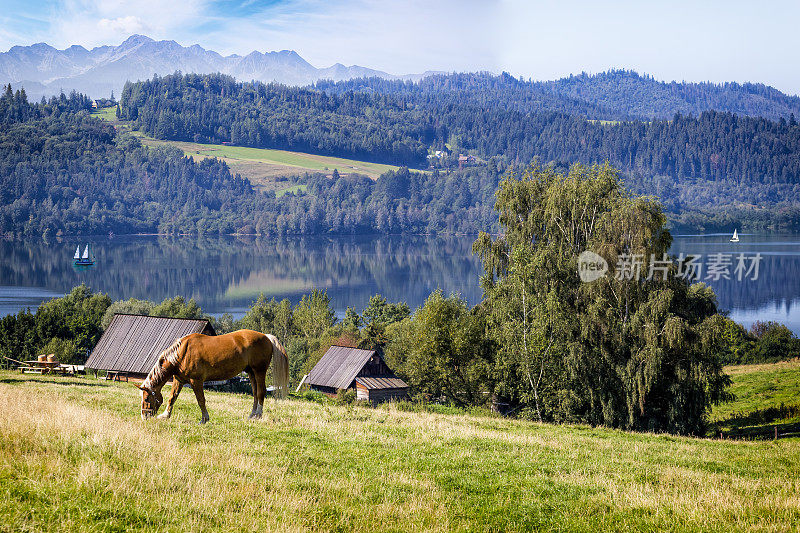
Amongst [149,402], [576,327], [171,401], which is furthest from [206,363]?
[576,327]

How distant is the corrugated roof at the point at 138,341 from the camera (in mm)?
36438

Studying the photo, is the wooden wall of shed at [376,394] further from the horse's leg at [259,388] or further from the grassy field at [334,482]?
the grassy field at [334,482]

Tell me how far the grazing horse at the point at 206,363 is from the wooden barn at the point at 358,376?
30.2 m

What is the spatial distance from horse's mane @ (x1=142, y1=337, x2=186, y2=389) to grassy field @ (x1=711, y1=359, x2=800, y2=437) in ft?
89.6

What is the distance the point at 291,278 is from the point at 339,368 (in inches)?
4075

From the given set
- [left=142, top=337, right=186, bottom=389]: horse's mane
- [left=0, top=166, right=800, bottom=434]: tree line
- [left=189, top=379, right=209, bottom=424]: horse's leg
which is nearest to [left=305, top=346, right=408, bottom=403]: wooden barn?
[left=0, top=166, right=800, bottom=434]: tree line

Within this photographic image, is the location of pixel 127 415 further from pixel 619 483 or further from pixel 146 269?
pixel 146 269

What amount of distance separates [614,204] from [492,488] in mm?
24741

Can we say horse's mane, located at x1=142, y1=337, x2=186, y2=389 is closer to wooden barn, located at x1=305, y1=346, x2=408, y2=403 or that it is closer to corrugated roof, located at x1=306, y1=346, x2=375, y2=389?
wooden barn, located at x1=305, y1=346, x2=408, y2=403

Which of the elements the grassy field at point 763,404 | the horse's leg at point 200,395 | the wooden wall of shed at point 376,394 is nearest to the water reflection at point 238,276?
the grassy field at point 763,404

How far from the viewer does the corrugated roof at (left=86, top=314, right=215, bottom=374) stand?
1435 inches

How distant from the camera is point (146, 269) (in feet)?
525

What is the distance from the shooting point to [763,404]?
40781 millimetres

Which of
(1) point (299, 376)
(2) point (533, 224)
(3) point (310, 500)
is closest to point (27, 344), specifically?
(1) point (299, 376)
